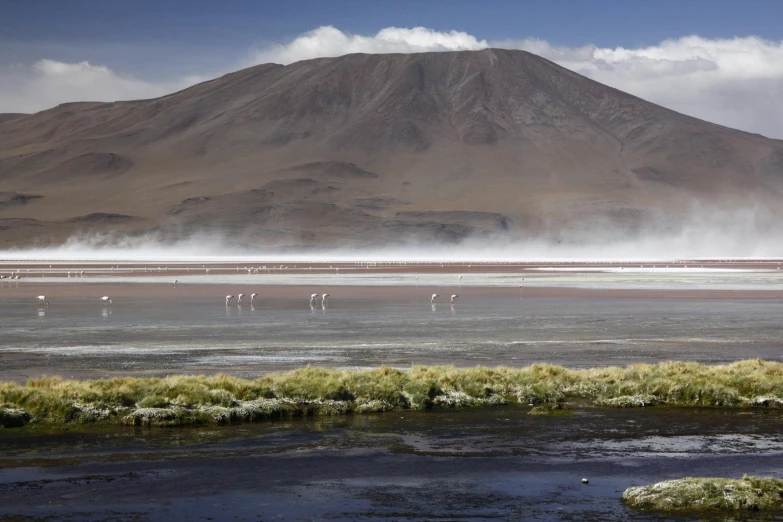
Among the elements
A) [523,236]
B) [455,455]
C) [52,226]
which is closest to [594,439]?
[455,455]

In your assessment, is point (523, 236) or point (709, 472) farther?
point (523, 236)

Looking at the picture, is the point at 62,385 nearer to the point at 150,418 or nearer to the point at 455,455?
the point at 150,418

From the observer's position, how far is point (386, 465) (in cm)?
1352

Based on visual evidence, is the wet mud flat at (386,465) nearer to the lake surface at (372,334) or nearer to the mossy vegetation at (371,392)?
the mossy vegetation at (371,392)

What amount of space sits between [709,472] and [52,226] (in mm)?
192719

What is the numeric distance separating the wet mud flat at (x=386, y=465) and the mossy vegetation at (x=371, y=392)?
48cm

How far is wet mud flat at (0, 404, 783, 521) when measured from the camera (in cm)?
1152

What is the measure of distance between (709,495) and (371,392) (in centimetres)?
705

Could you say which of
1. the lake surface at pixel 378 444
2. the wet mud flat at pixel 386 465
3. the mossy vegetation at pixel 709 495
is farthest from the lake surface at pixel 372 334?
the mossy vegetation at pixel 709 495

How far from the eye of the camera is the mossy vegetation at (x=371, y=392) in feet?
53.1

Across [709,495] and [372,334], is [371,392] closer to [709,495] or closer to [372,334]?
[709,495]

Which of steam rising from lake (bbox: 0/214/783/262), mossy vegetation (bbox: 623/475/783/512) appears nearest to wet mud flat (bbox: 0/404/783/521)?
mossy vegetation (bbox: 623/475/783/512)

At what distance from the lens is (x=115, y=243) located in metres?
186

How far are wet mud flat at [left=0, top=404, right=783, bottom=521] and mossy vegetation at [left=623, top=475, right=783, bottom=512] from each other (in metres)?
0.24
